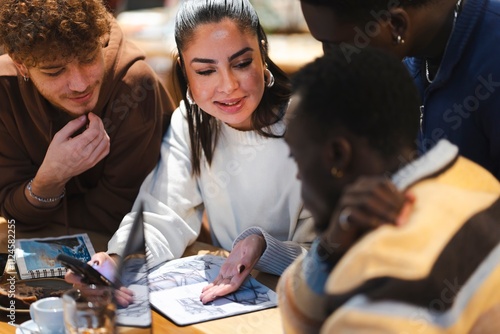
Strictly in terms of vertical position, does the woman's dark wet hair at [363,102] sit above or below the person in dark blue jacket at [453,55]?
above

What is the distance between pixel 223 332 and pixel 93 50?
82 cm

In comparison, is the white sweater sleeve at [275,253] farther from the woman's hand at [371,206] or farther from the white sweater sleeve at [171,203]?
the woman's hand at [371,206]

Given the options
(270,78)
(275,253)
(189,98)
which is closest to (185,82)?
(189,98)

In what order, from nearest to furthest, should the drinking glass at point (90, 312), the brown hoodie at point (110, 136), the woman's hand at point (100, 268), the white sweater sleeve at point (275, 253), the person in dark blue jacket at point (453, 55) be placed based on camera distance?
1. the drinking glass at point (90, 312)
2. the person in dark blue jacket at point (453, 55)
3. the woman's hand at point (100, 268)
4. the white sweater sleeve at point (275, 253)
5. the brown hoodie at point (110, 136)

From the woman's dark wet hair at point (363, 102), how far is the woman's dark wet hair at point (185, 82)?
798 millimetres

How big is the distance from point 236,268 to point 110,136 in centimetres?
64

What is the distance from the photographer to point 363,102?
963 mm

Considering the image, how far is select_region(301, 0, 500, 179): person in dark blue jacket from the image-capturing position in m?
1.35

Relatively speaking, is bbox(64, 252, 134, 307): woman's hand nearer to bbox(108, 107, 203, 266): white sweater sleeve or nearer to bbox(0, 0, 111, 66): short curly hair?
bbox(108, 107, 203, 266): white sweater sleeve

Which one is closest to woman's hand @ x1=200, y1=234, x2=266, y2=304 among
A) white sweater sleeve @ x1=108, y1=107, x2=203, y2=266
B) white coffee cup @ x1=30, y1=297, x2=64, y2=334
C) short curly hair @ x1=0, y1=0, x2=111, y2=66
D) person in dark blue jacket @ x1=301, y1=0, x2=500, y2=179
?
white sweater sleeve @ x1=108, y1=107, x2=203, y2=266

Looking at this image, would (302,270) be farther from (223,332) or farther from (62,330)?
(62,330)

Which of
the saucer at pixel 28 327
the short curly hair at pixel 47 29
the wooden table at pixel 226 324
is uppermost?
the short curly hair at pixel 47 29

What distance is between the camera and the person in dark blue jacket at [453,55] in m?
1.35

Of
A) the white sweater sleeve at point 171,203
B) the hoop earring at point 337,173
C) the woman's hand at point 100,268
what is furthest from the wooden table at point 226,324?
the hoop earring at point 337,173
